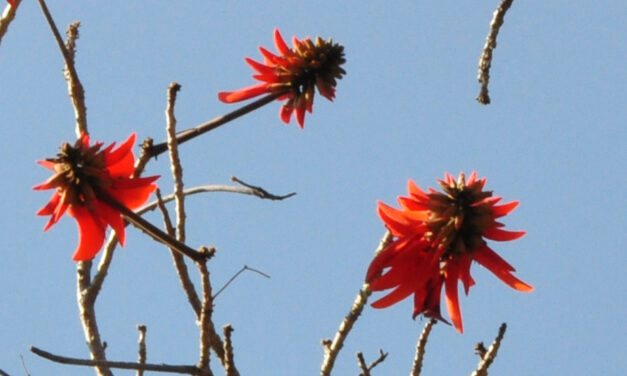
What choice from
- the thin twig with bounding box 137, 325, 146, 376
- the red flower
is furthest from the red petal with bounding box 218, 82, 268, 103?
the thin twig with bounding box 137, 325, 146, 376

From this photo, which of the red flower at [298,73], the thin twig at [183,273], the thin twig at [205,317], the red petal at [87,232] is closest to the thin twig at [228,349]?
the thin twig at [205,317]

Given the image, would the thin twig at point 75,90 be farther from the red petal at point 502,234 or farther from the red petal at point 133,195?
the red petal at point 502,234

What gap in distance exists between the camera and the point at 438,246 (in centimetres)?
156

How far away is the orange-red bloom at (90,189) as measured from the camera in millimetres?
1511

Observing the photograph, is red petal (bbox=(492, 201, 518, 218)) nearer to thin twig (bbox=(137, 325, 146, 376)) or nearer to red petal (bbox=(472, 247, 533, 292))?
red petal (bbox=(472, 247, 533, 292))

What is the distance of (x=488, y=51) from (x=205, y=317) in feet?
2.56

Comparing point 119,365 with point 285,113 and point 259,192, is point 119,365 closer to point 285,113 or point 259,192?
point 259,192

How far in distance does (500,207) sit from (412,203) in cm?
14

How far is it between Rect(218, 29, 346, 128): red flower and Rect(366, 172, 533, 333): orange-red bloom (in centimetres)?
A: 57

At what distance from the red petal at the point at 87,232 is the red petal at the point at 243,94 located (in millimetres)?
557

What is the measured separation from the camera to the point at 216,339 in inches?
61.7

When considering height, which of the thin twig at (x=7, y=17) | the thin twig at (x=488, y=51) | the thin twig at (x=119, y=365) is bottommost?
the thin twig at (x=119, y=365)

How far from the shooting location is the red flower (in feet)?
6.90

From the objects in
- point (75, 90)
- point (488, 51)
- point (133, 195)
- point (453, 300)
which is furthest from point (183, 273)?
point (488, 51)
